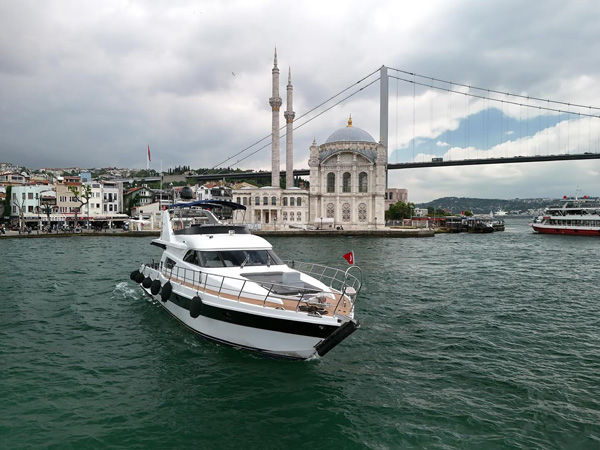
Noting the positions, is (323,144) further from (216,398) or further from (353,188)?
(216,398)

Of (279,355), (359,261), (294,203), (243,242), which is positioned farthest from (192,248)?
(294,203)

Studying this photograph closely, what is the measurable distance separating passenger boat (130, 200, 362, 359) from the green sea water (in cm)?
66

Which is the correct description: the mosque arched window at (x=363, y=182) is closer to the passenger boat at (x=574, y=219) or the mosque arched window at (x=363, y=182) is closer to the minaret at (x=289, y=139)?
the minaret at (x=289, y=139)

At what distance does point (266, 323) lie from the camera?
8875 millimetres

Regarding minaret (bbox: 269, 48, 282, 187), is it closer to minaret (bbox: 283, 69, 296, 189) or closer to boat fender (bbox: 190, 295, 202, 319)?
minaret (bbox: 283, 69, 296, 189)

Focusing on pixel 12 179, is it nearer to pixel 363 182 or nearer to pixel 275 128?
pixel 275 128

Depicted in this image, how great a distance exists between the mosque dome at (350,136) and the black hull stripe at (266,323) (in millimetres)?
73037

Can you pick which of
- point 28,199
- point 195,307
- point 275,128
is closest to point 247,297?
point 195,307

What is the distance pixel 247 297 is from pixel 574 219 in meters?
69.8

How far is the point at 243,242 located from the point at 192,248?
5.45ft

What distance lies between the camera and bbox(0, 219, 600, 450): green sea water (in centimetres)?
676

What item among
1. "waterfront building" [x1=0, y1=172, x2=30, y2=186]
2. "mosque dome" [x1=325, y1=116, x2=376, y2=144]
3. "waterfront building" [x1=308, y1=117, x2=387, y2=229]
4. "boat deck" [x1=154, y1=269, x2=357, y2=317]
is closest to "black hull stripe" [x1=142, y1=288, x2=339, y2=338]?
"boat deck" [x1=154, y1=269, x2=357, y2=317]

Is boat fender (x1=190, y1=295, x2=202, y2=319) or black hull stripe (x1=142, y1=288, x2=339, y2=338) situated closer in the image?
black hull stripe (x1=142, y1=288, x2=339, y2=338)

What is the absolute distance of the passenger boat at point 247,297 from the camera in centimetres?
862
